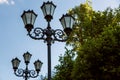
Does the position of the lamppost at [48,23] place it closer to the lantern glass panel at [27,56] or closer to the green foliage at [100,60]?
the lantern glass panel at [27,56]

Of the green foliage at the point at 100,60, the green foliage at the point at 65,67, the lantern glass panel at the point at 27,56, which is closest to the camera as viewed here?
the lantern glass panel at the point at 27,56

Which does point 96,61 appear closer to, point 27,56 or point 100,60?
point 100,60

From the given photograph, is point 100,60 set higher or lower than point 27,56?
higher

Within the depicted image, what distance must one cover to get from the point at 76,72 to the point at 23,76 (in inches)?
306

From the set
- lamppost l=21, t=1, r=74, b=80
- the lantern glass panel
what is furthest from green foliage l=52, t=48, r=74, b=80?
lamppost l=21, t=1, r=74, b=80

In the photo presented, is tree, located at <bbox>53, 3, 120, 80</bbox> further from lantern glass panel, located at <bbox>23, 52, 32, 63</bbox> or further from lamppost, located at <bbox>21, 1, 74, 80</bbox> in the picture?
lamppost, located at <bbox>21, 1, 74, 80</bbox>

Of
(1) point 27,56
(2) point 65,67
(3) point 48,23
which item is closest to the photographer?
(3) point 48,23

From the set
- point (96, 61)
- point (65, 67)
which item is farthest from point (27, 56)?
point (65, 67)

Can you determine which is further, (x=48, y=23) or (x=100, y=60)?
(x=100, y=60)

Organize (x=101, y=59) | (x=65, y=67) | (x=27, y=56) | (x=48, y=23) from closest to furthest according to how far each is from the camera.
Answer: (x=48, y=23) < (x=27, y=56) < (x=101, y=59) < (x=65, y=67)

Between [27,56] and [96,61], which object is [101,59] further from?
[27,56]

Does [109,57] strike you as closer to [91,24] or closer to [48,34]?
[91,24]

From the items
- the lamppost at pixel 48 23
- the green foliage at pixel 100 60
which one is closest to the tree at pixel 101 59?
the green foliage at pixel 100 60

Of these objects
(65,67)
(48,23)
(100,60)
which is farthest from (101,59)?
(48,23)
